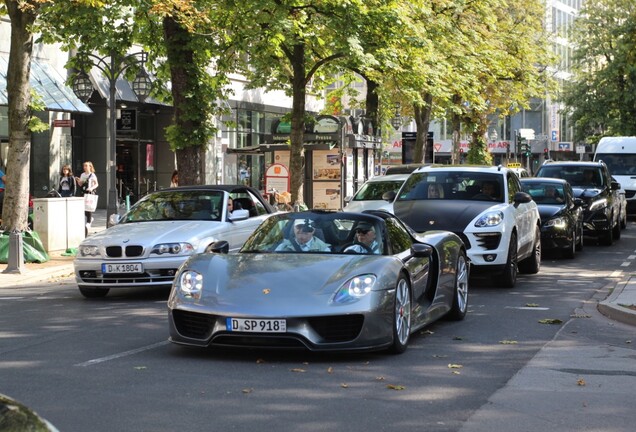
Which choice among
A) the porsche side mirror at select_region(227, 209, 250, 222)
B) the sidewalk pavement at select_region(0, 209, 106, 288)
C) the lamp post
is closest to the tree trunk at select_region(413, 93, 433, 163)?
the lamp post

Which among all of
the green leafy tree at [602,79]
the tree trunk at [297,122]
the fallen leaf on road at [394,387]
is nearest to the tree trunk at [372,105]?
the tree trunk at [297,122]

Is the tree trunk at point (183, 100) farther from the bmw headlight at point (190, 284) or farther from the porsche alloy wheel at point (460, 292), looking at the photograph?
the bmw headlight at point (190, 284)

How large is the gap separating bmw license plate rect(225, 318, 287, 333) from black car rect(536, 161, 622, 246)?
58.6 ft

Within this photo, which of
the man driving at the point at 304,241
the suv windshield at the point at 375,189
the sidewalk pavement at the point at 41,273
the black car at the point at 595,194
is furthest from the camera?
the black car at the point at 595,194

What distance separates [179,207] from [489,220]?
4.35m

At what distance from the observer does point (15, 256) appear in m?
18.3

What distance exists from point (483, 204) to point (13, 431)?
13.4m

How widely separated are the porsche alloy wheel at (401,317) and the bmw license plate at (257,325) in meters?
1.05

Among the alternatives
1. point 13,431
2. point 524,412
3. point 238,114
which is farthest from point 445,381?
point 238,114

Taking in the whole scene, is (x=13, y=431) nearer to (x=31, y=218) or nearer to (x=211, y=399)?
(x=211, y=399)

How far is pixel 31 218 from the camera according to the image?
22.6 meters

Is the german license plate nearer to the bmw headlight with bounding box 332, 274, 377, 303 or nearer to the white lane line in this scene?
the white lane line

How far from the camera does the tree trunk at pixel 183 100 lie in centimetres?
2366

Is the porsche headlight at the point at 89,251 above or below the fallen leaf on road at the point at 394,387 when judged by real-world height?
above
